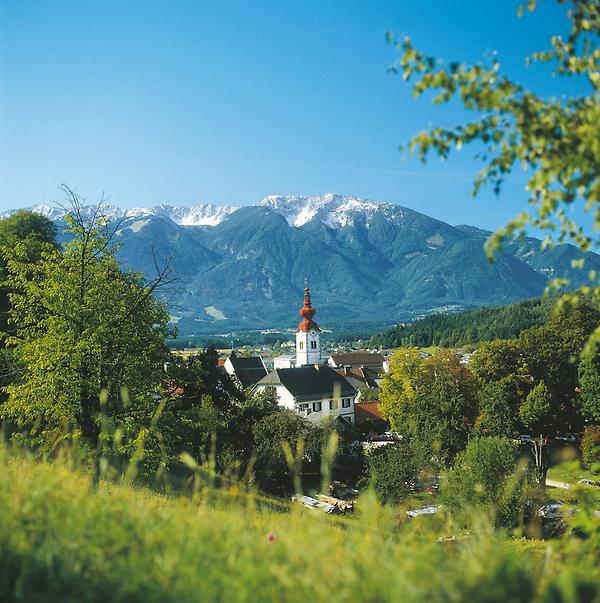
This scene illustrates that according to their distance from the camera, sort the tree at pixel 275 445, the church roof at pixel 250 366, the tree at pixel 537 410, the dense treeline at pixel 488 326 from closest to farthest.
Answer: the tree at pixel 275 445 → the tree at pixel 537 410 → the church roof at pixel 250 366 → the dense treeline at pixel 488 326

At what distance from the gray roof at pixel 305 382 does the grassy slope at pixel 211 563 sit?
233 feet

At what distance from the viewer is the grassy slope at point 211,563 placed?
9.94 feet

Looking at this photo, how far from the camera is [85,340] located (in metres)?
16.1

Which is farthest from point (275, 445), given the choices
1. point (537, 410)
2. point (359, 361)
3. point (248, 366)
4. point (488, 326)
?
point (488, 326)

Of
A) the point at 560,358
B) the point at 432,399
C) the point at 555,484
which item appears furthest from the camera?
the point at 560,358

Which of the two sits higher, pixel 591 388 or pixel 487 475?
pixel 591 388

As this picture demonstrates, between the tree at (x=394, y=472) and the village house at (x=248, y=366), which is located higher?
the tree at (x=394, y=472)

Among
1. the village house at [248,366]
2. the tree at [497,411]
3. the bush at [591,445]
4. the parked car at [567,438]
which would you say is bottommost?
the village house at [248,366]

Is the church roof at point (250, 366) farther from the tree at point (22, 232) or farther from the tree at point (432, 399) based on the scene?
the tree at point (22, 232)

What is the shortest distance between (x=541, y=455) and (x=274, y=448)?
1924cm

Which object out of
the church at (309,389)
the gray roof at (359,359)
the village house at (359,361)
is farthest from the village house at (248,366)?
the gray roof at (359,359)

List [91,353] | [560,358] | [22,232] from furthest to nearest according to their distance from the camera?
[560,358] < [22,232] < [91,353]

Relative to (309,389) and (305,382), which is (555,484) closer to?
(309,389)

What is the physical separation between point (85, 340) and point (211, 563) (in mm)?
13669
